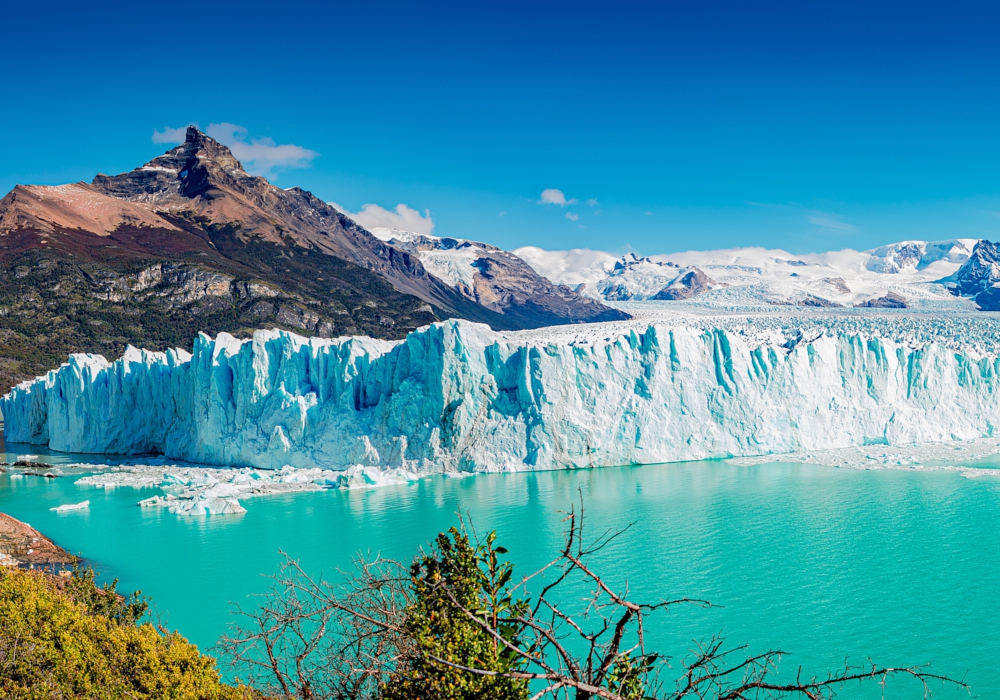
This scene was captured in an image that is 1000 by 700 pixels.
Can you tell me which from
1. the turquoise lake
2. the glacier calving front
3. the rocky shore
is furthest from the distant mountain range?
the rocky shore

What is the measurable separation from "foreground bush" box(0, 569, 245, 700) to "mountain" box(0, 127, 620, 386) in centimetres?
5848

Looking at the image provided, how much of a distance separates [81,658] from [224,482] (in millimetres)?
19173

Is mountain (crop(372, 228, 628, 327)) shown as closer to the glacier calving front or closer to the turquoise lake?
the glacier calving front

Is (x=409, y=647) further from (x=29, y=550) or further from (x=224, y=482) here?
(x=224, y=482)

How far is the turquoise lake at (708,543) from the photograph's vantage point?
A: 38.4ft

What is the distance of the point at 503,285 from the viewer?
458 feet

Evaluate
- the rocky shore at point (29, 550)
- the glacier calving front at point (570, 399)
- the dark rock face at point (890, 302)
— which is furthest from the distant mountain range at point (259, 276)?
the rocky shore at point (29, 550)

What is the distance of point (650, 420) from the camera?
89.8ft

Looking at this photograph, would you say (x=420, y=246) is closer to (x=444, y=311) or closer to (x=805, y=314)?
(x=444, y=311)

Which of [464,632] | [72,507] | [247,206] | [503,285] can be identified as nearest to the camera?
[464,632]

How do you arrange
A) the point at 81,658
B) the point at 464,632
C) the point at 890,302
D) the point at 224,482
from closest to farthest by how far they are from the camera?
1. the point at 464,632
2. the point at 81,658
3. the point at 224,482
4. the point at 890,302

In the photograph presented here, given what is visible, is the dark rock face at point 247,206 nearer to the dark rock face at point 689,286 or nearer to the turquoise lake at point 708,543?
the dark rock face at point 689,286

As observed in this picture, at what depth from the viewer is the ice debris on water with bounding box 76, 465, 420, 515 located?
22.9 m

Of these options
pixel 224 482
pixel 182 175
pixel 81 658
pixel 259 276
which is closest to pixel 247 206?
pixel 182 175
